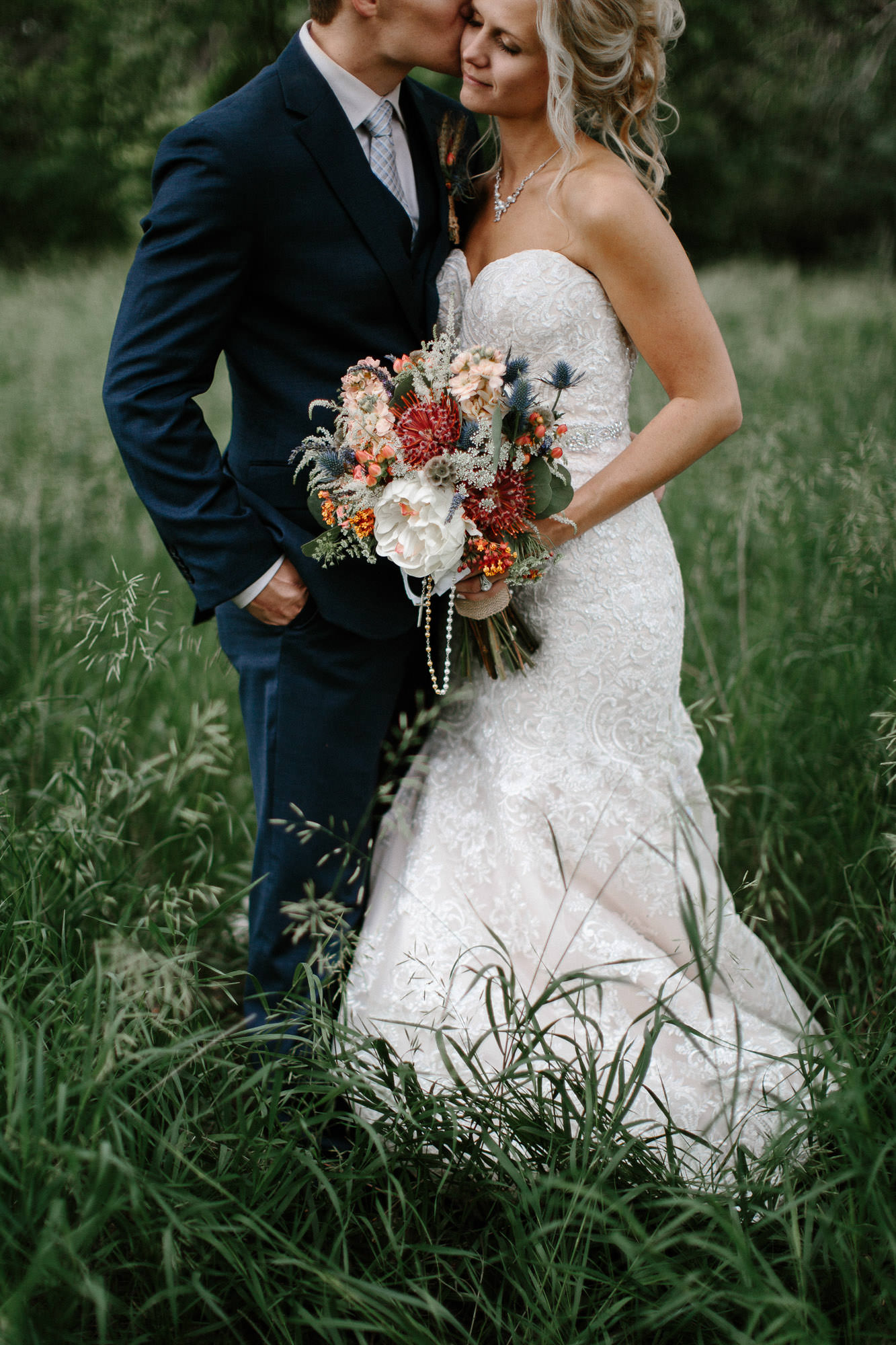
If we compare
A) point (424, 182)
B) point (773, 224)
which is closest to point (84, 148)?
point (773, 224)

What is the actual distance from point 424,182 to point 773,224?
2423 cm

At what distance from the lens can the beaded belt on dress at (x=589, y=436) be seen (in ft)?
7.44

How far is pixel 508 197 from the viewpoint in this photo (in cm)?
237

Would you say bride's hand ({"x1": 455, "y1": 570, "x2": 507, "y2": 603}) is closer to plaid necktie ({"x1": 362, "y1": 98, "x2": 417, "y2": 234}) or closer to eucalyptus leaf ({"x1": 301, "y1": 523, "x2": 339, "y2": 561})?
eucalyptus leaf ({"x1": 301, "y1": 523, "x2": 339, "y2": 561})

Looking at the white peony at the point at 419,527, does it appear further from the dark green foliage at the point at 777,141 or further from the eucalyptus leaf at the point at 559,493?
the dark green foliage at the point at 777,141

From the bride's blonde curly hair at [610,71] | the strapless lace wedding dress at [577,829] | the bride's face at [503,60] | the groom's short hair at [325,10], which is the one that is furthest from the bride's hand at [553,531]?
the groom's short hair at [325,10]

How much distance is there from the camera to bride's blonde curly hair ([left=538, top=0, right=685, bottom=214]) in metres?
2.08

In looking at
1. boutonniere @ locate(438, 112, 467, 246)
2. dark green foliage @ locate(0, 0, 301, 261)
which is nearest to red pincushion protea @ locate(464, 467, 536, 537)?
boutonniere @ locate(438, 112, 467, 246)

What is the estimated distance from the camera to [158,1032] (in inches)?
84.0

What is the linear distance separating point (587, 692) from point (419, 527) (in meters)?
0.71

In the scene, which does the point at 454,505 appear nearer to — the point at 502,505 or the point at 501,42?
the point at 502,505

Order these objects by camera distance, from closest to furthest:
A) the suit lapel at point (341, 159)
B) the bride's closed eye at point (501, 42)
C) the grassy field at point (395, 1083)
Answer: the grassy field at point (395, 1083), the suit lapel at point (341, 159), the bride's closed eye at point (501, 42)

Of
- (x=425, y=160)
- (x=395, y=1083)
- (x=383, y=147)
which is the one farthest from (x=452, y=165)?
(x=395, y=1083)

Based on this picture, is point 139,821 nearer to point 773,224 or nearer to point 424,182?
point 424,182
